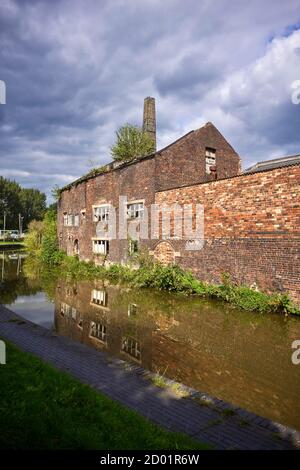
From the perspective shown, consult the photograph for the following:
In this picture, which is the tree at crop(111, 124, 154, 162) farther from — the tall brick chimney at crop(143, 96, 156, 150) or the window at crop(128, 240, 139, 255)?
the window at crop(128, 240, 139, 255)

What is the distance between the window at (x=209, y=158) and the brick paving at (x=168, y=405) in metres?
14.8

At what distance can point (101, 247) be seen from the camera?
67.9 feet

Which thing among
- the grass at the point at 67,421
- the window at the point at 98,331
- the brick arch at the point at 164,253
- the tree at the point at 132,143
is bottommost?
the window at the point at 98,331

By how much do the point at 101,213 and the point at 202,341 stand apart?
14.2 meters

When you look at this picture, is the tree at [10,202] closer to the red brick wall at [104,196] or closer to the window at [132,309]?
the red brick wall at [104,196]

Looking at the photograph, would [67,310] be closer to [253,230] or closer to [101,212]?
[253,230]

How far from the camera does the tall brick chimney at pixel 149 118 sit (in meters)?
25.8

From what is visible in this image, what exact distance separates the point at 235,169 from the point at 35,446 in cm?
2031

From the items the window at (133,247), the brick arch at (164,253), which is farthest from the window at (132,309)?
the window at (133,247)

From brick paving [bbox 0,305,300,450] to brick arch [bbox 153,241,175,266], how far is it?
8.63 metres

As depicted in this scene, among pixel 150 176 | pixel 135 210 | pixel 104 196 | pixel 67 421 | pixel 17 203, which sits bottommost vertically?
pixel 67 421

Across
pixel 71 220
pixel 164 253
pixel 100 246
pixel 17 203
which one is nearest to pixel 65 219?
pixel 71 220

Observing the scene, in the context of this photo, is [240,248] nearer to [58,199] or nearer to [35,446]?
[35,446]

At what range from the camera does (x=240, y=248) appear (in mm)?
12086
